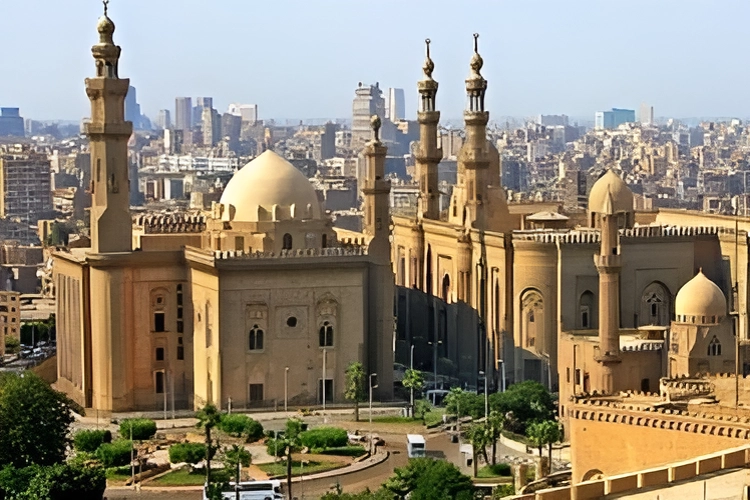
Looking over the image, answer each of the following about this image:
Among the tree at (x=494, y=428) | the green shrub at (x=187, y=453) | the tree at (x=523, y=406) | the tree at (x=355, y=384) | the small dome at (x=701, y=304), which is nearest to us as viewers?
the tree at (x=494, y=428)

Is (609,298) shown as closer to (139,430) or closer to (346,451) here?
(346,451)

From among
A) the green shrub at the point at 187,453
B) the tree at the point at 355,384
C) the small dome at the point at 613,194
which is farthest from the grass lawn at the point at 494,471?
the small dome at the point at 613,194

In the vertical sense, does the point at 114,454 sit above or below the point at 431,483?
below

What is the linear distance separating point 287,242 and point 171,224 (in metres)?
4.81

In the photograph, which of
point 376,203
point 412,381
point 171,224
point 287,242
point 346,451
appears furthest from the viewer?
point 171,224

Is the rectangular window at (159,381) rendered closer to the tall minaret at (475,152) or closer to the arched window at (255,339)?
the arched window at (255,339)

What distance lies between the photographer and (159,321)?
50031mm

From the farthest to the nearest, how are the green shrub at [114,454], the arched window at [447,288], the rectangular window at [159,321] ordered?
the arched window at [447,288]
the rectangular window at [159,321]
the green shrub at [114,454]

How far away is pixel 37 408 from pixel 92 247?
9.11 m

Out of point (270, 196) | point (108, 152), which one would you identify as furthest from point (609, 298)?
point (108, 152)

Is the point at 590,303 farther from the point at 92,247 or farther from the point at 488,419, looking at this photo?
the point at 92,247

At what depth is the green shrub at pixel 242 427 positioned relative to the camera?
146 feet

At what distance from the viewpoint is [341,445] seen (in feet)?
143

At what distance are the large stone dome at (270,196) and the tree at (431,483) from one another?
14.8m
